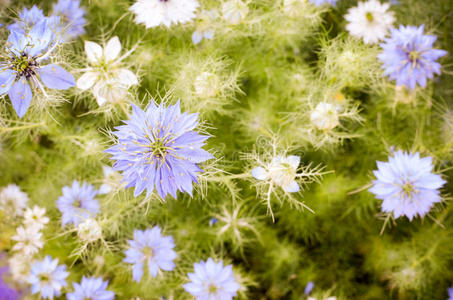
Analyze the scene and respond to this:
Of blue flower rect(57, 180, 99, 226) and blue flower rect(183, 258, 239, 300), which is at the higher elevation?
blue flower rect(57, 180, 99, 226)

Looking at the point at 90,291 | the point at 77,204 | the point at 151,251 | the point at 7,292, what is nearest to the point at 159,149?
the point at 151,251

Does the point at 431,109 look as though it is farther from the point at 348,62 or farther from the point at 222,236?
the point at 222,236

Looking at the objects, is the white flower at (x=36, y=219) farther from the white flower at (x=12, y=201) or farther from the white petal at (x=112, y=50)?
the white petal at (x=112, y=50)

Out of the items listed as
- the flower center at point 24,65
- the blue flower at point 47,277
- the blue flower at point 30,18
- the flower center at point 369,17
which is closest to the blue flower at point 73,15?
the blue flower at point 30,18

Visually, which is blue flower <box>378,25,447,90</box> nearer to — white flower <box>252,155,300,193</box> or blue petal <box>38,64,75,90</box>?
white flower <box>252,155,300,193</box>

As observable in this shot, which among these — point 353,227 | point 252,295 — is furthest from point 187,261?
point 353,227

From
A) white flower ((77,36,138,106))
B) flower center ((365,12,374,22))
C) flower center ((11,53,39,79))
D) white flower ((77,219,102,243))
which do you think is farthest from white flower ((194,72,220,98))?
flower center ((365,12,374,22))

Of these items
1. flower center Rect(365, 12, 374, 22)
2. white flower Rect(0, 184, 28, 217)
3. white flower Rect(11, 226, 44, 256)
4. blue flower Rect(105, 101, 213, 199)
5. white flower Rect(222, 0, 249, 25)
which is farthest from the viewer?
white flower Rect(0, 184, 28, 217)

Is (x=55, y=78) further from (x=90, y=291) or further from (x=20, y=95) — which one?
(x=90, y=291)
